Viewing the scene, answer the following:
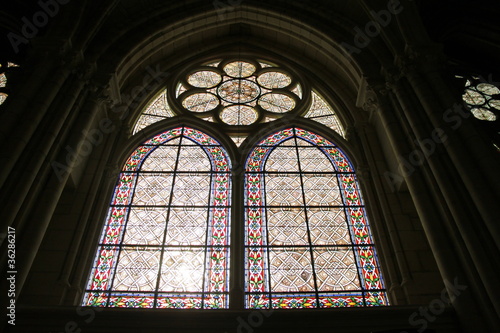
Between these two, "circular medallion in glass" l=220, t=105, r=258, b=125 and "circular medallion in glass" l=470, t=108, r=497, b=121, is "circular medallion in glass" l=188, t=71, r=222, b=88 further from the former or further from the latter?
"circular medallion in glass" l=470, t=108, r=497, b=121

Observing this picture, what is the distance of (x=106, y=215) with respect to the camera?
770 centimetres

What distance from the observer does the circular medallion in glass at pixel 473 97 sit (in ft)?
32.5

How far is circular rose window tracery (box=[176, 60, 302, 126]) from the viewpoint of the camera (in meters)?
9.95

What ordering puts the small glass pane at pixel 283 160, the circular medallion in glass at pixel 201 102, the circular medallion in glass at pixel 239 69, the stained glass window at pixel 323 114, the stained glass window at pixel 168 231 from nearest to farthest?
the stained glass window at pixel 168 231, the small glass pane at pixel 283 160, the stained glass window at pixel 323 114, the circular medallion in glass at pixel 201 102, the circular medallion in glass at pixel 239 69

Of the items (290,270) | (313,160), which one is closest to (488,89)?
(313,160)

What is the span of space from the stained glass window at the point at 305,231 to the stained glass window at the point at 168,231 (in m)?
0.50

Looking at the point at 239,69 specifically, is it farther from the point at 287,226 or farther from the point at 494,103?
the point at 494,103

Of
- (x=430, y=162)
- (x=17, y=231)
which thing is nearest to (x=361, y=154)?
(x=430, y=162)

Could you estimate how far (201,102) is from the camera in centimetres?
1030

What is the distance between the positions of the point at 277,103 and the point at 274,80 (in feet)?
3.00

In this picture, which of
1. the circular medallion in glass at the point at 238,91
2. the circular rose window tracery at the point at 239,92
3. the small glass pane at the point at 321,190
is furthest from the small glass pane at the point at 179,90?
the small glass pane at the point at 321,190

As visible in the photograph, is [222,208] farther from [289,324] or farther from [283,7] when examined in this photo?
[283,7]

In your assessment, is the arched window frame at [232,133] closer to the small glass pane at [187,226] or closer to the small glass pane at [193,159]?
the small glass pane at [193,159]

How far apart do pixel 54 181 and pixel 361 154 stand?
17.8 ft
